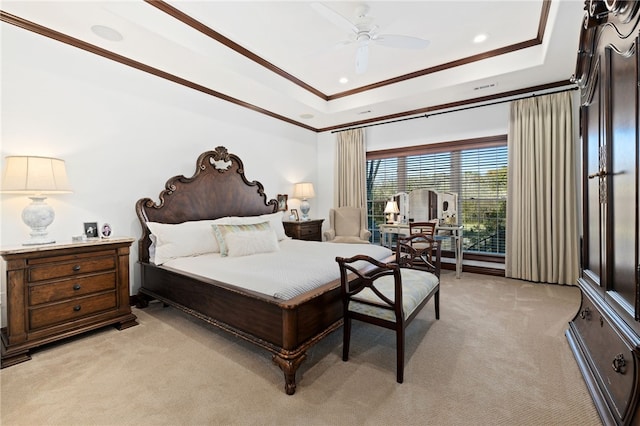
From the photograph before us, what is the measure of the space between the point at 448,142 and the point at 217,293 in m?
4.35

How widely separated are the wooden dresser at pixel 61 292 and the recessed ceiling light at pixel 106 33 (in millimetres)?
1971

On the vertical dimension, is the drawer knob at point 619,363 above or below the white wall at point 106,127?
below

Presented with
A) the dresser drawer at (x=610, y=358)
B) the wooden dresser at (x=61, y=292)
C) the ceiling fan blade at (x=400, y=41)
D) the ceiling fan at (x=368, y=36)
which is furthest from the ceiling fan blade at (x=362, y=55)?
the wooden dresser at (x=61, y=292)

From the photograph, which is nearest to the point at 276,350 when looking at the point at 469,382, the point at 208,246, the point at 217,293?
the point at 217,293

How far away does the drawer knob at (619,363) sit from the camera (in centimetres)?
139

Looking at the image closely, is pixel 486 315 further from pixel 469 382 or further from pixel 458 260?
pixel 458 260

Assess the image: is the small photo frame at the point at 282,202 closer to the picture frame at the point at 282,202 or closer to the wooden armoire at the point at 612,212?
the picture frame at the point at 282,202

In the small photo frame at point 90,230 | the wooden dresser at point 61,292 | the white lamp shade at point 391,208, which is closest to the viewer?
the wooden dresser at point 61,292

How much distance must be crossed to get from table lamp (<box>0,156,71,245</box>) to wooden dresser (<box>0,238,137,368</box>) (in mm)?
250

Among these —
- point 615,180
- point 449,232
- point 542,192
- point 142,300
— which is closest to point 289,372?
point 615,180

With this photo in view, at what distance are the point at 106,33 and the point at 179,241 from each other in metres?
2.13

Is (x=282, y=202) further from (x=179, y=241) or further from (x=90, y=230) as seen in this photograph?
(x=90, y=230)

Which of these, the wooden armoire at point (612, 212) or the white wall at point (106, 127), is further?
the white wall at point (106, 127)

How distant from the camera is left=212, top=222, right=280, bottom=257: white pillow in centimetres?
309
